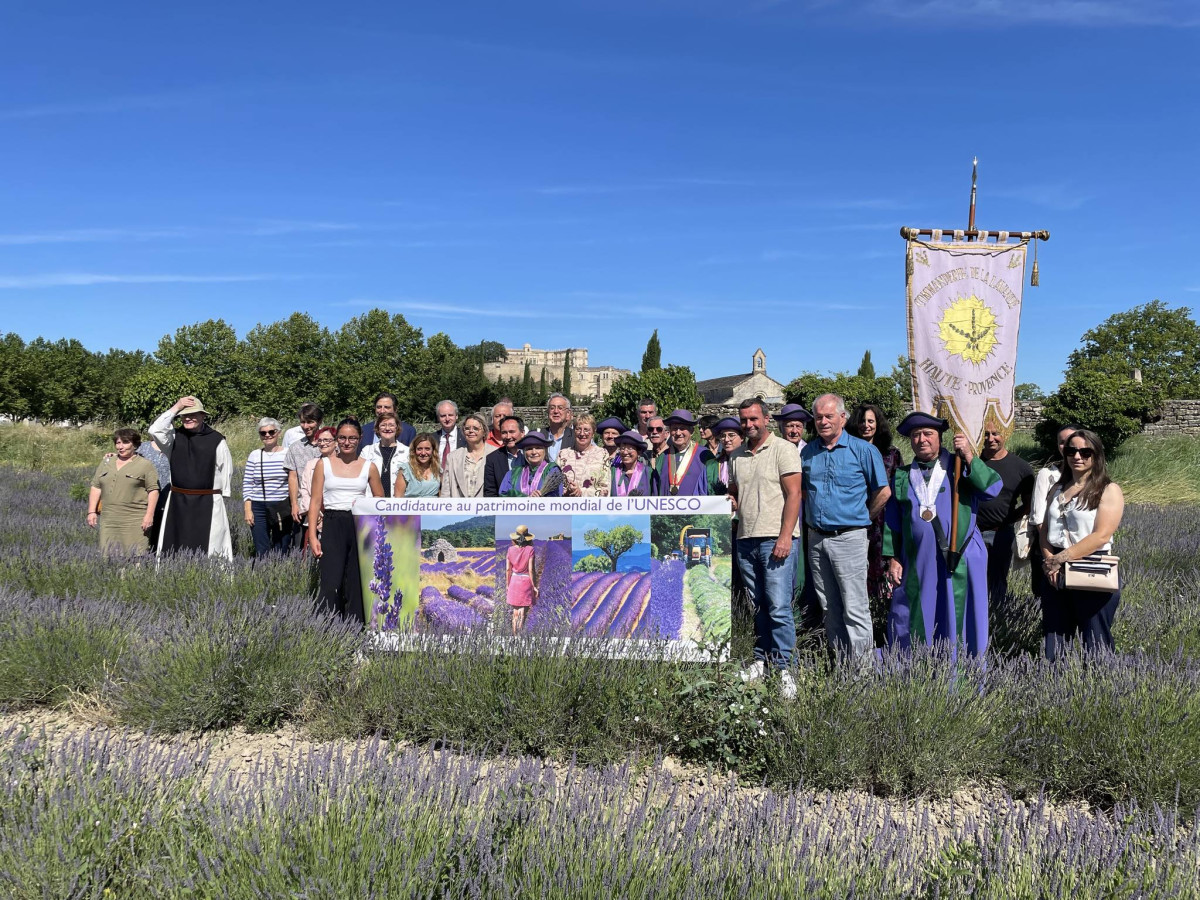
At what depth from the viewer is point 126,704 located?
405cm

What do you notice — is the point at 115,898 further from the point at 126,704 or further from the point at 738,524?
the point at 738,524

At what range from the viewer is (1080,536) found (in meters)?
4.58

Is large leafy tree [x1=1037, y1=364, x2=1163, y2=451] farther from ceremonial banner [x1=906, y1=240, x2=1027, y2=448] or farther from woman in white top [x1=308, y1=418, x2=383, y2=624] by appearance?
woman in white top [x1=308, y1=418, x2=383, y2=624]

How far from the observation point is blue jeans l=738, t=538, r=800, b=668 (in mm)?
5004

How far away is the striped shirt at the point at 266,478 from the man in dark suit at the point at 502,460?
2.49 meters

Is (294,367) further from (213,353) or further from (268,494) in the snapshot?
(268,494)

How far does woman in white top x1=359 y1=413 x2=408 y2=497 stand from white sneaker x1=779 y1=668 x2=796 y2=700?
139 inches

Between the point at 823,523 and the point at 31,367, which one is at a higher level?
the point at 31,367

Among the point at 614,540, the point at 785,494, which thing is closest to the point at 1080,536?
the point at 785,494

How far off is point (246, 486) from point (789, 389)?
1241 inches

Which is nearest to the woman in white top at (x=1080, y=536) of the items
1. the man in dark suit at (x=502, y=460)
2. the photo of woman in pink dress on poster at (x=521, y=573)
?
the photo of woman in pink dress on poster at (x=521, y=573)

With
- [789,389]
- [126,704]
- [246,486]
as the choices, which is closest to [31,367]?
[789,389]

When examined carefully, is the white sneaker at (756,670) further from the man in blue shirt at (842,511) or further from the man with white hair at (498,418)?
the man with white hair at (498,418)

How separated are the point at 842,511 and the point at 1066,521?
4.02 ft
